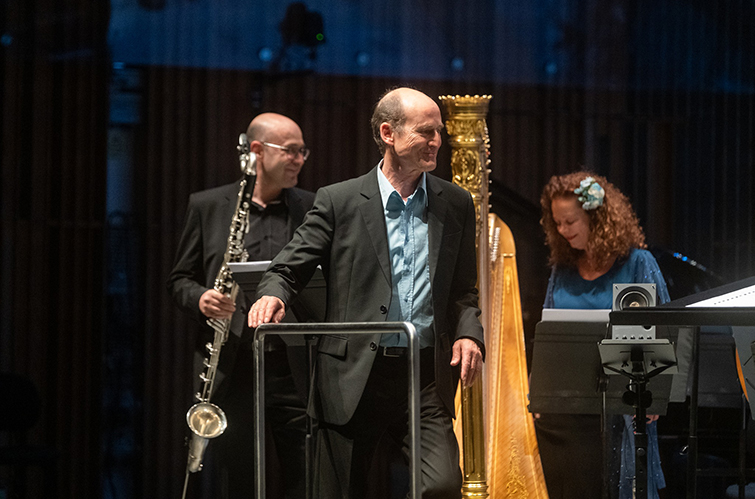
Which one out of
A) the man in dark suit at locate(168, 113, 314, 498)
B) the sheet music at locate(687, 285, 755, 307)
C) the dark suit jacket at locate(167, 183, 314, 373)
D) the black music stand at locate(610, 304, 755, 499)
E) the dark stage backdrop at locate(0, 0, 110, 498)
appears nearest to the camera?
the black music stand at locate(610, 304, 755, 499)

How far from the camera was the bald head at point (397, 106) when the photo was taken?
2695 millimetres

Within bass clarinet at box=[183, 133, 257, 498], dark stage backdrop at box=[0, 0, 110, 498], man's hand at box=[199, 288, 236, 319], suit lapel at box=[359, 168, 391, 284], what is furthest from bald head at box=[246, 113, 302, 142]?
dark stage backdrop at box=[0, 0, 110, 498]

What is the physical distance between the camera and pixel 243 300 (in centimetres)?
362

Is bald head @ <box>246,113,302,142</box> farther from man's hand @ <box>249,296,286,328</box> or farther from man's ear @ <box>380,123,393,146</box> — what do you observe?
man's hand @ <box>249,296,286,328</box>

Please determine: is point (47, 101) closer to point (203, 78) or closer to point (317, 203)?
point (203, 78)

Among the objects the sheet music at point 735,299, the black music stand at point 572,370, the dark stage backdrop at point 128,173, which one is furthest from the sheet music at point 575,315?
the dark stage backdrop at point 128,173

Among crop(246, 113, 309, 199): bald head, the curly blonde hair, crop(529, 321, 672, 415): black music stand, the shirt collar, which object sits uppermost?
crop(246, 113, 309, 199): bald head

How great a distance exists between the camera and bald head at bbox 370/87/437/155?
8.84 feet

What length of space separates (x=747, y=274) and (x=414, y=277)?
11.5 feet

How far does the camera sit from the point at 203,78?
5078 mm

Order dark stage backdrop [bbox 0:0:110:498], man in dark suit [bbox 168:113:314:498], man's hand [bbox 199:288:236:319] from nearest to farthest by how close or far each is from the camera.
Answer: man's hand [bbox 199:288:236:319], man in dark suit [bbox 168:113:314:498], dark stage backdrop [bbox 0:0:110:498]

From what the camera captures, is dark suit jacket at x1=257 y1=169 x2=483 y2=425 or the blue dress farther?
the blue dress

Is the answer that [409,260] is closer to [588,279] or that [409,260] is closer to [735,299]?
[735,299]

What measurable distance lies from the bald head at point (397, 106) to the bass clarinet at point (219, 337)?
988 mm
